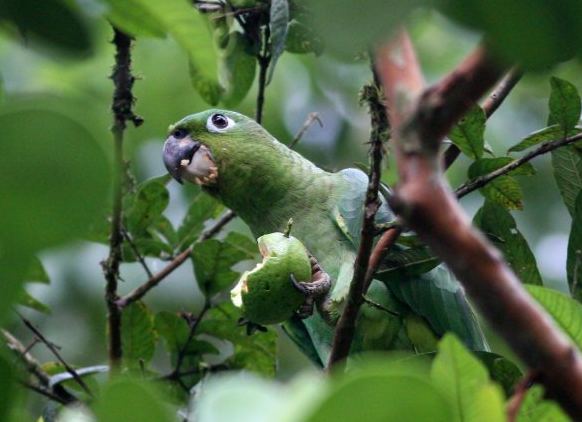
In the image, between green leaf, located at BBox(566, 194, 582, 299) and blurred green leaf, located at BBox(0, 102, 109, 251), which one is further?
green leaf, located at BBox(566, 194, 582, 299)

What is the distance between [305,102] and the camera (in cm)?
471

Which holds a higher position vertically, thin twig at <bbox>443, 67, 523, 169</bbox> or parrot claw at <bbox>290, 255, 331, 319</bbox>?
thin twig at <bbox>443, 67, 523, 169</bbox>

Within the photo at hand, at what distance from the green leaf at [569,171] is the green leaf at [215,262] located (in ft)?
3.15

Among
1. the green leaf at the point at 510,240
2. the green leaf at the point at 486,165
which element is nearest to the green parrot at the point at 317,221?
the green leaf at the point at 510,240

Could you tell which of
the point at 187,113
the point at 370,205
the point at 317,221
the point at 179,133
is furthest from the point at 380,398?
the point at 187,113

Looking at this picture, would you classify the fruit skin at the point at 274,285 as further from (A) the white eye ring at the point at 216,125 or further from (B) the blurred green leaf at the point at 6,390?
(B) the blurred green leaf at the point at 6,390

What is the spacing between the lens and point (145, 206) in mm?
2447

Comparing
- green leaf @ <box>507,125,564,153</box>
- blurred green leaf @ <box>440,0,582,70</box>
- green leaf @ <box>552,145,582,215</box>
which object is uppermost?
blurred green leaf @ <box>440,0,582,70</box>

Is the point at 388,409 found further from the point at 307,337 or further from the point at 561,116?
the point at 307,337

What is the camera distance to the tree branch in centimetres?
62

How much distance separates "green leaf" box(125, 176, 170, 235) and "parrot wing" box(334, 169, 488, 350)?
55 centimetres

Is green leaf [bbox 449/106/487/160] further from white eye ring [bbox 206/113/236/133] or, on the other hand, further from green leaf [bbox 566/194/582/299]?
white eye ring [bbox 206/113/236/133]

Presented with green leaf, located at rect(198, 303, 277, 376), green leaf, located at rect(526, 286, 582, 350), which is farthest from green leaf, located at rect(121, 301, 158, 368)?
green leaf, located at rect(526, 286, 582, 350)

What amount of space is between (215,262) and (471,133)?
0.95 metres
